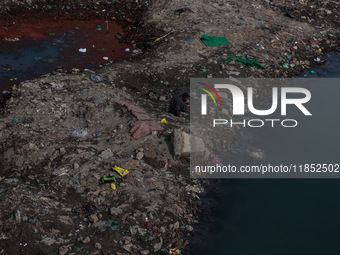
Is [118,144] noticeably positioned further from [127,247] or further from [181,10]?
[181,10]

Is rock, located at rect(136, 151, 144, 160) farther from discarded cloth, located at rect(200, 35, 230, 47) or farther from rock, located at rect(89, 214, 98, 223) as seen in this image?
discarded cloth, located at rect(200, 35, 230, 47)

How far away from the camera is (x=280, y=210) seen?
5.11m

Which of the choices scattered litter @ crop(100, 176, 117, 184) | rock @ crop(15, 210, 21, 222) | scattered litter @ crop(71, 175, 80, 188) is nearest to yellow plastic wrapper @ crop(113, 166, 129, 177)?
scattered litter @ crop(100, 176, 117, 184)

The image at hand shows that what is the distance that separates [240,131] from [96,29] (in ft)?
16.9

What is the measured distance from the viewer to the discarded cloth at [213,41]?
27.3 feet

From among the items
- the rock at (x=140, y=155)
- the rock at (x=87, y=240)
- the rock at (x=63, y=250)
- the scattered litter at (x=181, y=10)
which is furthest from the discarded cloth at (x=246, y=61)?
the rock at (x=63, y=250)

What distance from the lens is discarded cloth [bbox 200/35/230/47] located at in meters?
8.33

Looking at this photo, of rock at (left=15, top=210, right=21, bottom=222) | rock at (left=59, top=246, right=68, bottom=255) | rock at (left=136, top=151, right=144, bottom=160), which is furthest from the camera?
rock at (left=136, top=151, right=144, bottom=160)

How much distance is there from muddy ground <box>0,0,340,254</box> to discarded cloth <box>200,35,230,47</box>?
15cm

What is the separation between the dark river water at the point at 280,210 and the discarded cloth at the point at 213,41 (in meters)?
2.87

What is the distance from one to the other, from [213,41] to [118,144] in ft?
13.8

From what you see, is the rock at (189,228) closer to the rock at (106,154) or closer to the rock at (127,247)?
the rock at (127,247)

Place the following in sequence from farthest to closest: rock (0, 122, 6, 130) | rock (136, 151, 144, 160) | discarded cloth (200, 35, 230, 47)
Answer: discarded cloth (200, 35, 230, 47)
rock (0, 122, 6, 130)
rock (136, 151, 144, 160)

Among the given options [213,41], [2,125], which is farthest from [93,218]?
[213,41]
